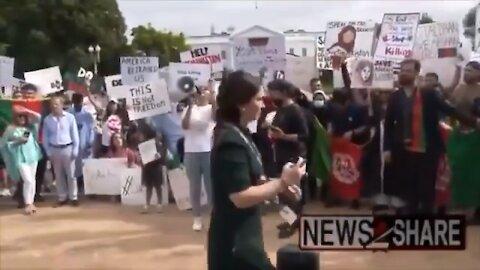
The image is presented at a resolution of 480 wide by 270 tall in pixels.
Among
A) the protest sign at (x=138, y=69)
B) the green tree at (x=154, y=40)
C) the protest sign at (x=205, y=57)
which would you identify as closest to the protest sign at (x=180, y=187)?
the protest sign at (x=205, y=57)

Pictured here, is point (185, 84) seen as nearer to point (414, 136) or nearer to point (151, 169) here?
point (151, 169)

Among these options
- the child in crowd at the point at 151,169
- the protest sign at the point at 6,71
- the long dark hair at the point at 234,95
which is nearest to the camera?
the long dark hair at the point at 234,95

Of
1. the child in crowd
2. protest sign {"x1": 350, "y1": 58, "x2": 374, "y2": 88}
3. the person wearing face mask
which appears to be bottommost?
the child in crowd

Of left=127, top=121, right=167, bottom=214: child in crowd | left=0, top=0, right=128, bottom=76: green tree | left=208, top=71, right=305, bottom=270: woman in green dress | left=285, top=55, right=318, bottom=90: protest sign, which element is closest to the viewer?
left=208, top=71, right=305, bottom=270: woman in green dress

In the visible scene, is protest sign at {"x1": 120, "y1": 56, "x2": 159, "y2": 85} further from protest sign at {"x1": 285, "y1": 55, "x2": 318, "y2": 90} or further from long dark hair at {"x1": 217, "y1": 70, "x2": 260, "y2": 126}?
long dark hair at {"x1": 217, "y1": 70, "x2": 260, "y2": 126}

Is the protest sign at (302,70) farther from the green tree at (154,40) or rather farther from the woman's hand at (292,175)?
the green tree at (154,40)

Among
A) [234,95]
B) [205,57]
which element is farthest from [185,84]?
[234,95]

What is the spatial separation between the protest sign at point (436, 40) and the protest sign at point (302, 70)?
7.47 ft

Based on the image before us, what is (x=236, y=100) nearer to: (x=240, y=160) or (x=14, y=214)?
(x=240, y=160)

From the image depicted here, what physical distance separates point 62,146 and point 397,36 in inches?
177

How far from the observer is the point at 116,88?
13180 mm

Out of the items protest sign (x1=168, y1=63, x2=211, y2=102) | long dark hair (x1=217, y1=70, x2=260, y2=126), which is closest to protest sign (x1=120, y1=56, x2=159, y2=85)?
protest sign (x1=168, y1=63, x2=211, y2=102)

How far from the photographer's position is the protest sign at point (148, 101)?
12.6 meters

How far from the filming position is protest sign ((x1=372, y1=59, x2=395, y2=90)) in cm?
1188
